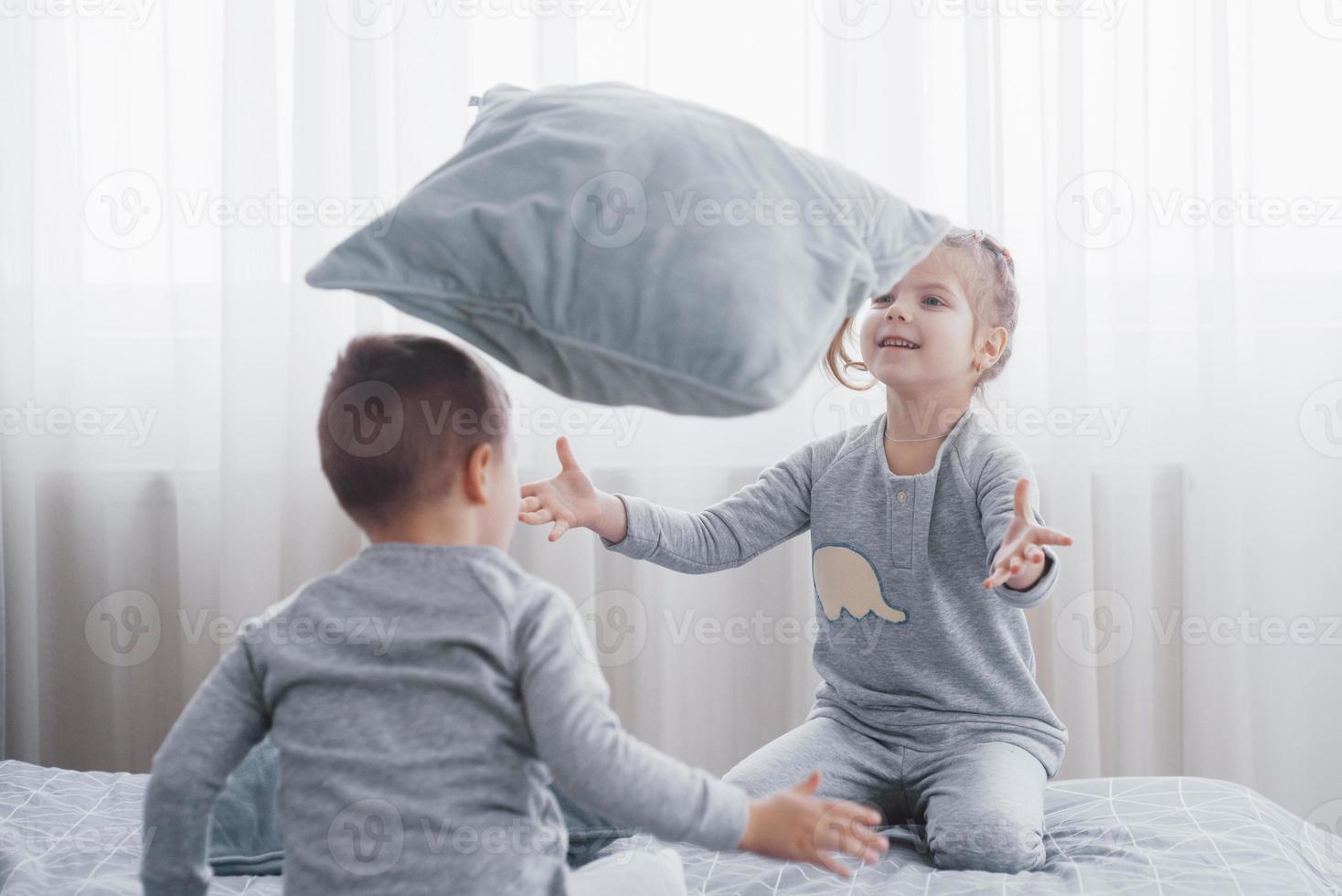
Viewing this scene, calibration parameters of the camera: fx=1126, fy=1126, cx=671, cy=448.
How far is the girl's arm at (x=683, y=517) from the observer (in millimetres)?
1264

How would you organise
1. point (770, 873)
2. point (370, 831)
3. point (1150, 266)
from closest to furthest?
point (370, 831)
point (770, 873)
point (1150, 266)

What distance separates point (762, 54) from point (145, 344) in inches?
44.6

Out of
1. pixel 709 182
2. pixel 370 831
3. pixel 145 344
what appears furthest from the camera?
pixel 145 344

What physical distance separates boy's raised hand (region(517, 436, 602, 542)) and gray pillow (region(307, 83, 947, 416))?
35 centimetres

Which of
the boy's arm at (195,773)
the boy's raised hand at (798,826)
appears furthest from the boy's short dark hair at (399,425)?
the boy's raised hand at (798,826)

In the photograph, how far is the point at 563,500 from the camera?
4.17 feet

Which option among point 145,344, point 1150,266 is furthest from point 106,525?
point 1150,266

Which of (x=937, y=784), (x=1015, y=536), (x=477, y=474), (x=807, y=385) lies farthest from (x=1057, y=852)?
(x=807, y=385)

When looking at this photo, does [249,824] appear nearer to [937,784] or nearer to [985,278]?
[937,784]

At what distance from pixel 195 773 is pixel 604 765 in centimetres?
28

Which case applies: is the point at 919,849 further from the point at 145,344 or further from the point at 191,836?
the point at 145,344

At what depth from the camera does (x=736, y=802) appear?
74 centimetres

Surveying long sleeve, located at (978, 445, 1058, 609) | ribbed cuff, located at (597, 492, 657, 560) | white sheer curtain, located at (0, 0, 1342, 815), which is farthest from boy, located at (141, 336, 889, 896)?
white sheer curtain, located at (0, 0, 1342, 815)

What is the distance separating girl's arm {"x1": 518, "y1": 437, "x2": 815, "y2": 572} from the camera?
126 cm
